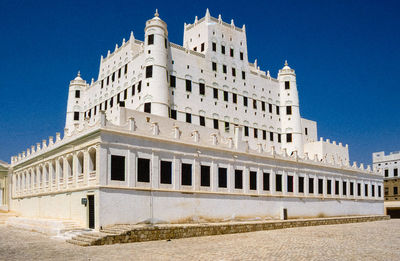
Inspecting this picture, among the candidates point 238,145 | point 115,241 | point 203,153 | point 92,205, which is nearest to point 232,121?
point 238,145

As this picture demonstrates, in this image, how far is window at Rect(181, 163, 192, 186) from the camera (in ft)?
95.7

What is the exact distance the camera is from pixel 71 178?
28.9 m

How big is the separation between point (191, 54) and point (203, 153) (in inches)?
650

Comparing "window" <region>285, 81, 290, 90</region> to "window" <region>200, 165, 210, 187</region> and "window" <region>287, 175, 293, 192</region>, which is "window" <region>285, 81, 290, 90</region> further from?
"window" <region>200, 165, 210, 187</region>

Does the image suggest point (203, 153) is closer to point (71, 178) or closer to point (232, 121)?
point (71, 178)

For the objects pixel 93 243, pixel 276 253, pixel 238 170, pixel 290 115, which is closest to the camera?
pixel 276 253

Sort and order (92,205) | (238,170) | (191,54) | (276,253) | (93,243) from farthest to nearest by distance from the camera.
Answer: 1. (191,54)
2. (238,170)
3. (92,205)
4. (93,243)
5. (276,253)

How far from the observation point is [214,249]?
64.6ft

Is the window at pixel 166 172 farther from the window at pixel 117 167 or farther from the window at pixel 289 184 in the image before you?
the window at pixel 289 184

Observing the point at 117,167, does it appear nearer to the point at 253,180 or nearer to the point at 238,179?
the point at 238,179

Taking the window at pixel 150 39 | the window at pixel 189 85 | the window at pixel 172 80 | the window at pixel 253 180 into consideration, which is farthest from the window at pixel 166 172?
the window at pixel 150 39

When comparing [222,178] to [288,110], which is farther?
[288,110]

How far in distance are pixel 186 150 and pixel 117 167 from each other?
19.2ft

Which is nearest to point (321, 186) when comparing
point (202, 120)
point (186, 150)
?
point (202, 120)
